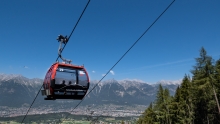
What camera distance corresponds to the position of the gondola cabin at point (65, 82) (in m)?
9.16

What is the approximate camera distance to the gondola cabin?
30.1 ft

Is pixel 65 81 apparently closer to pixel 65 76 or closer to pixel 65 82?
pixel 65 82

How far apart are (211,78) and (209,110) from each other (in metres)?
13.7

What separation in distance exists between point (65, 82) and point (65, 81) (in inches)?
2.6

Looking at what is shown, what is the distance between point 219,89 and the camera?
23.8 m

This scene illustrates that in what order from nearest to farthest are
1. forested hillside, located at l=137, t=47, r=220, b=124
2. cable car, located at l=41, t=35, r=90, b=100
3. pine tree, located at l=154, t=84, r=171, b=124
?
cable car, located at l=41, t=35, r=90, b=100 < forested hillside, located at l=137, t=47, r=220, b=124 < pine tree, located at l=154, t=84, r=171, b=124

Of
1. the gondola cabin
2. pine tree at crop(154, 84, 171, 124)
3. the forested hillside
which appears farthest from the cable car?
pine tree at crop(154, 84, 171, 124)

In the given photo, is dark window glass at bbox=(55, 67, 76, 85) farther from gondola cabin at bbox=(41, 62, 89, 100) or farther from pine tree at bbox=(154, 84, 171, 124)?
pine tree at bbox=(154, 84, 171, 124)

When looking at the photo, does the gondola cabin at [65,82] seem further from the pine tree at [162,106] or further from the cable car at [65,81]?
the pine tree at [162,106]

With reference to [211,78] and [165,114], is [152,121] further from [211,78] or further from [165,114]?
[211,78]

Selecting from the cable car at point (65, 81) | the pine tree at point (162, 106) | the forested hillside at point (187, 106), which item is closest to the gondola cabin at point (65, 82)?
the cable car at point (65, 81)

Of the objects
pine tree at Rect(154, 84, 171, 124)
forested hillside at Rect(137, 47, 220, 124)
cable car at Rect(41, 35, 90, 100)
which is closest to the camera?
cable car at Rect(41, 35, 90, 100)

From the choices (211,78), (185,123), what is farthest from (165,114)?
(211,78)

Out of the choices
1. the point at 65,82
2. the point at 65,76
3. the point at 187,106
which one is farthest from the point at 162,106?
the point at 65,76
